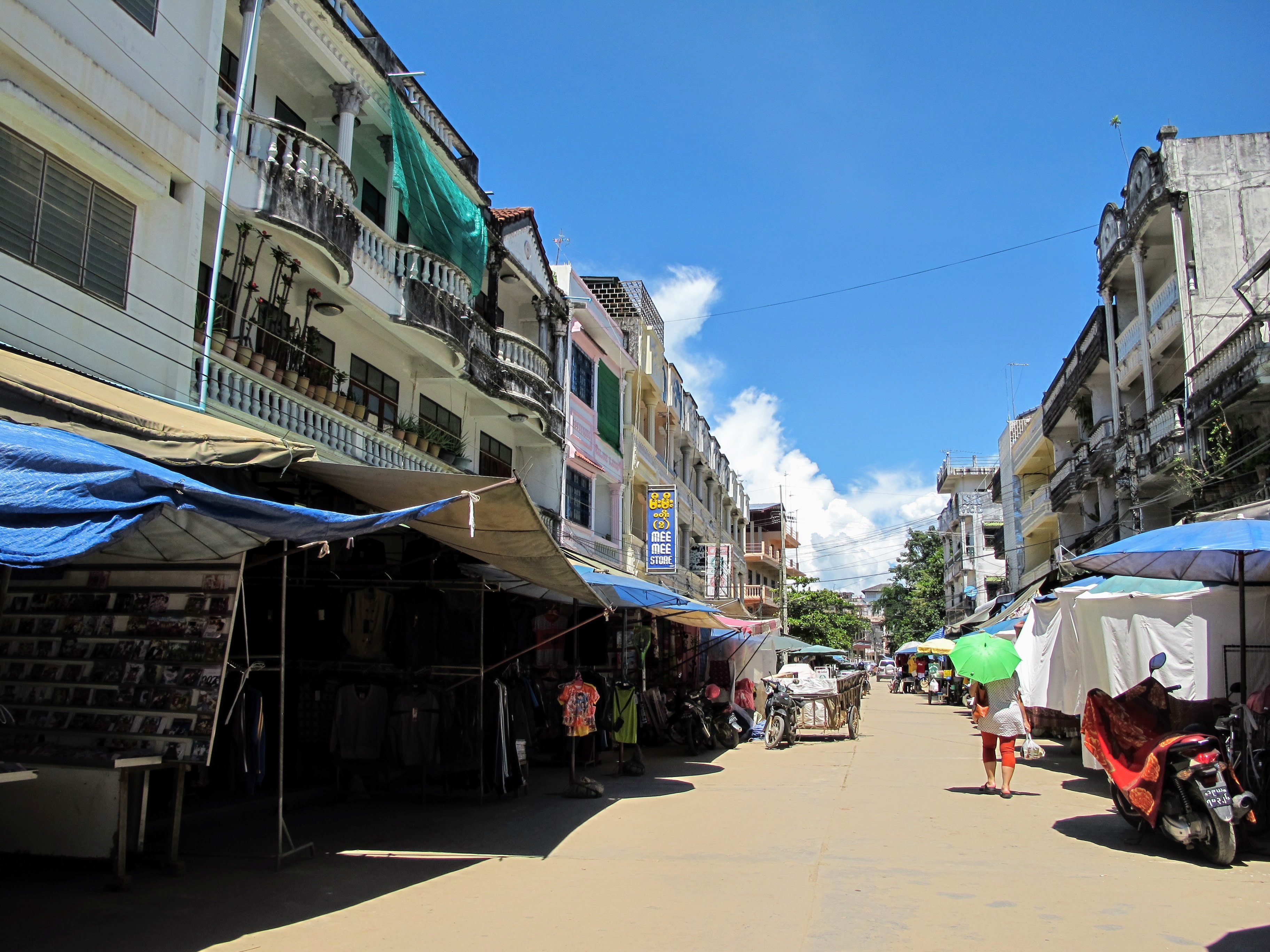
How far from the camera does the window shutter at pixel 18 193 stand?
8.12 m

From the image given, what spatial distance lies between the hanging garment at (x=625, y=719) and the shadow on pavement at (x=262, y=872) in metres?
1.97

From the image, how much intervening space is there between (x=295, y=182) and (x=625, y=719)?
8257mm

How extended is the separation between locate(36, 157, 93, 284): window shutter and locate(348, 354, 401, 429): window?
5.08 metres

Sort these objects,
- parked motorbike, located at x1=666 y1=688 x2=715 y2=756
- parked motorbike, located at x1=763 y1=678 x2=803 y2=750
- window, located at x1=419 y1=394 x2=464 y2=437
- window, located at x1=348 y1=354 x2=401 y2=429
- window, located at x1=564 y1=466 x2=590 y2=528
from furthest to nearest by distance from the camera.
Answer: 1. window, located at x1=564 y1=466 x2=590 y2=528
2. parked motorbike, located at x1=763 y1=678 x2=803 y2=750
3. parked motorbike, located at x1=666 y1=688 x2=715 y2=756
4. window, located at x1=419 y1=394 x2=464 y2=437
5. window, located at x1=348 y1=354 x2=401 y2=429

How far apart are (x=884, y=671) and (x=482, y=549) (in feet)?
218

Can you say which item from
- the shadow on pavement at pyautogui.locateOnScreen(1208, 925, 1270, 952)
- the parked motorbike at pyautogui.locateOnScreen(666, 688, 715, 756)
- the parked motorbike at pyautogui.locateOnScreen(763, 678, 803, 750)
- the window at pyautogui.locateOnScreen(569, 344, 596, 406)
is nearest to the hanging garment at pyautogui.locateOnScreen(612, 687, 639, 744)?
the parked motorbike at pyautogui.locateOnScreen(666, 688, 715, 756)

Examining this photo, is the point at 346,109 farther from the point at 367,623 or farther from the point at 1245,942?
→ the point at 1245,942

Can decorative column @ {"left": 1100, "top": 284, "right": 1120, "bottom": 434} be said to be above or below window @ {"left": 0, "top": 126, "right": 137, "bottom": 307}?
above

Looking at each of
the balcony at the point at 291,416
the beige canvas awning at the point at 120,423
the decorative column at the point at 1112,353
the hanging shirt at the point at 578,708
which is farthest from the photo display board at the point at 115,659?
the decorative column at the point at 1112,353

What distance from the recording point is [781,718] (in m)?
17.7

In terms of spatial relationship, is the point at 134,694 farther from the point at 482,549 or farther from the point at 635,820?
the point at 635,820

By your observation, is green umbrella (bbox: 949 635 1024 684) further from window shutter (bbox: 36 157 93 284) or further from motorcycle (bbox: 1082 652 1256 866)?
window shutter (bbox: 36 157 93 284)

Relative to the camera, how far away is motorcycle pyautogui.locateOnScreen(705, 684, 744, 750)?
17.2m

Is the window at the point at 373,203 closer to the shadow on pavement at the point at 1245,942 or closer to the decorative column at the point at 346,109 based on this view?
the decorative column at the point at 346,109
